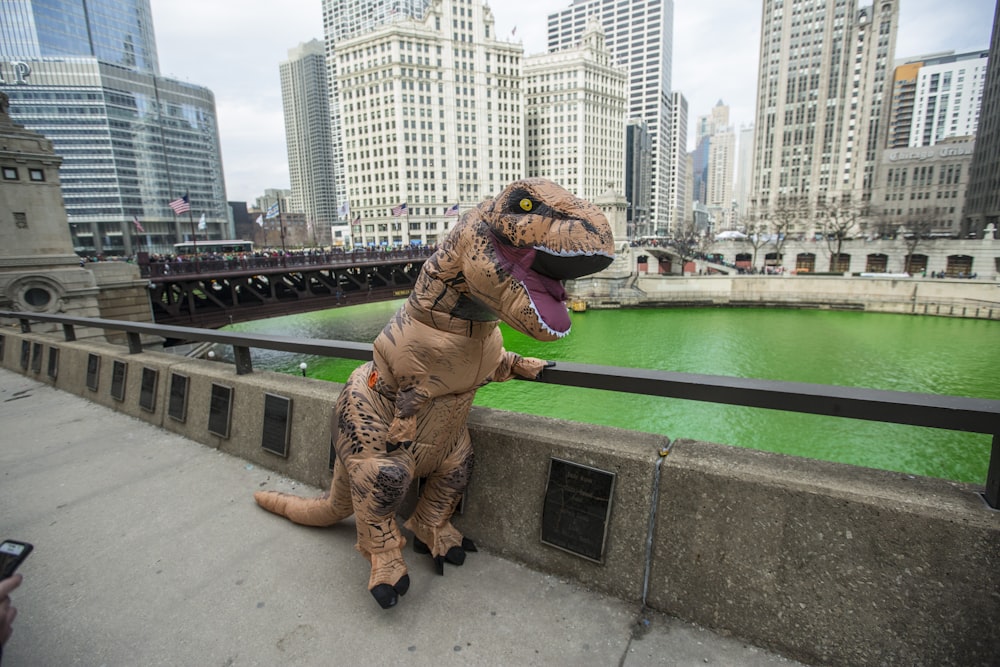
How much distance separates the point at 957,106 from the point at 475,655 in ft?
545

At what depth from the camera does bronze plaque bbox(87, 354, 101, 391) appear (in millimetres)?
5723

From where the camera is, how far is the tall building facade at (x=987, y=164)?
68.1 meters

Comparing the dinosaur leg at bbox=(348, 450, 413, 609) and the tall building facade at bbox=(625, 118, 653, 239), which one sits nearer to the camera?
the dinosaur leg at bbox=(348, 450, 413, 609)

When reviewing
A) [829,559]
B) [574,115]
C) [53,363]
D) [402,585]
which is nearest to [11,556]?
[402,585]

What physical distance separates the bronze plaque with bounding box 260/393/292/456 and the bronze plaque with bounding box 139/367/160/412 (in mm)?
1906

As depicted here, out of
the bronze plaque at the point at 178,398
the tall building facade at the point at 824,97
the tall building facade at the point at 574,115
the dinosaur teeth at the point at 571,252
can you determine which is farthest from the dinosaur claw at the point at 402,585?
the tall building facade at the point at 574,115

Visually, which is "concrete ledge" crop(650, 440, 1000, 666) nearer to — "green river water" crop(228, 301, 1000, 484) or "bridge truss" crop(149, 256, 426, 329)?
"green river water" crop(228, 301, 1000, 484)

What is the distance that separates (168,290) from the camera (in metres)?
22.2

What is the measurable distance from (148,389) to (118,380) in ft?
2.49

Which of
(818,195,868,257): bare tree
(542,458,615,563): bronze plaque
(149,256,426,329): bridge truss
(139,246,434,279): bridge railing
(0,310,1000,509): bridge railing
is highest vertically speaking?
(818,195,868,257): bare tree

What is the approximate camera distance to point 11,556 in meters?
1.32

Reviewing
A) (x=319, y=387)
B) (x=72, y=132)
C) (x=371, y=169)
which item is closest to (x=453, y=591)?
(x=319, y=387)

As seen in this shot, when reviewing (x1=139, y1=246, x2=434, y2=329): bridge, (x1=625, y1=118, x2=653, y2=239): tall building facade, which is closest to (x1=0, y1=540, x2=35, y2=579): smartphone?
(x1=139, y1=246, x2=434, y2=329): bridge

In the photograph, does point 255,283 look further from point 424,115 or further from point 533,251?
point 424,115
